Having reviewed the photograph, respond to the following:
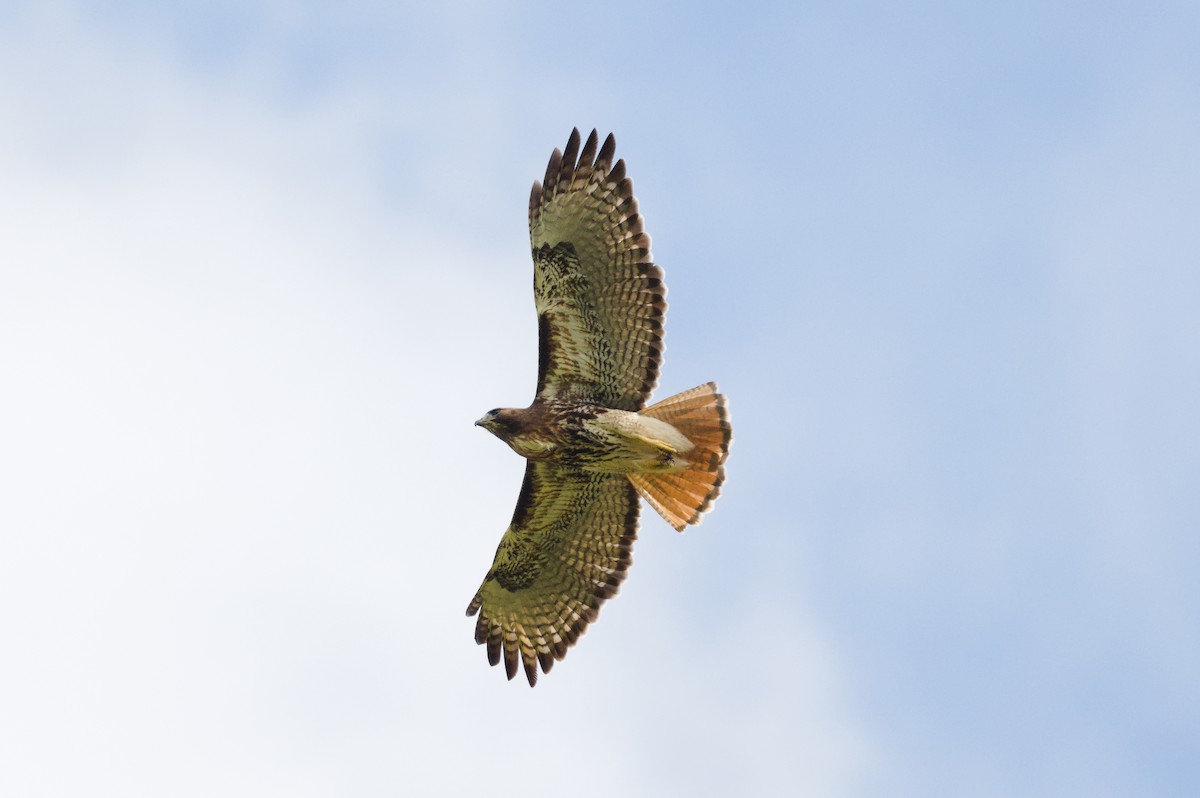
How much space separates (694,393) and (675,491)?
88 centimetres

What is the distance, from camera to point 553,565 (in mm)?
13719

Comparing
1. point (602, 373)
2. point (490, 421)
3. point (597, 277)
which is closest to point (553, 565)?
point (490, 421)

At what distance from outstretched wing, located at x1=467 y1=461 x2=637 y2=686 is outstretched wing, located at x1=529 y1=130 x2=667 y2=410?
0.95m

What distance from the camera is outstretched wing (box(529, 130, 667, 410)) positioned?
12.4 m

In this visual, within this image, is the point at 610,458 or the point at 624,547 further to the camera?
the point at 624,547

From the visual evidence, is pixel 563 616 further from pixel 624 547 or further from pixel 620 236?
pixel 620 236

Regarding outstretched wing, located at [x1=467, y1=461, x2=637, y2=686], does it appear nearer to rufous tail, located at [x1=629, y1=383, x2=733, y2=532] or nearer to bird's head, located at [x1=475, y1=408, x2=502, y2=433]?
rufous tail, located at [x1=629, y1=383, x2=733, y2=532]

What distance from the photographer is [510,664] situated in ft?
45.7

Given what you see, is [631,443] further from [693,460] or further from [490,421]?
[490,421]

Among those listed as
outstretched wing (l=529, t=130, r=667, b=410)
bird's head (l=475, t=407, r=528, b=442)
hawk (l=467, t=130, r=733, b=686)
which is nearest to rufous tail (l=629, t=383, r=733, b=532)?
hawk (l=467, t=130, r=733, b=686)

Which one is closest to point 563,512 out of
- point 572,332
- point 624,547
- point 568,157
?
point 624,547

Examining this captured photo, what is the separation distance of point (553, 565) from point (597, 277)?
2.54 metres

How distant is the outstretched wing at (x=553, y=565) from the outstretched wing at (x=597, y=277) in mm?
949

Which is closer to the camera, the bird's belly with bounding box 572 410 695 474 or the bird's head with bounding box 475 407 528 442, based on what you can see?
the bird's belly with bounding box 572 410 695 474
